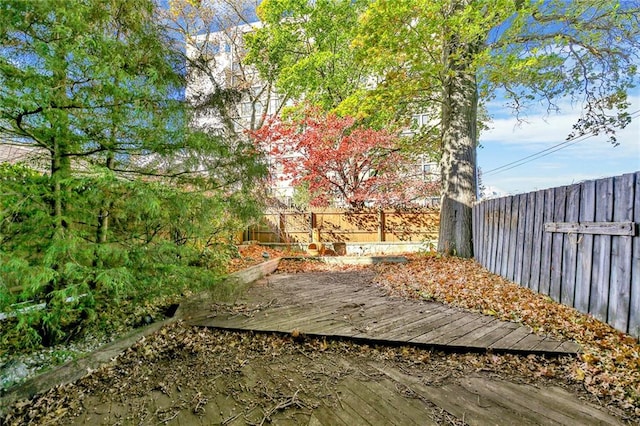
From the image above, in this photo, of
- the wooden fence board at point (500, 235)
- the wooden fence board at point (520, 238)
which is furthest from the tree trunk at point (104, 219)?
the wooden fence board at point (500, 235)

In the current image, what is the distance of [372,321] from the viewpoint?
3152 mm

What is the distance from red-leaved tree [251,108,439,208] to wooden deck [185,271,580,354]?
619 centimetres

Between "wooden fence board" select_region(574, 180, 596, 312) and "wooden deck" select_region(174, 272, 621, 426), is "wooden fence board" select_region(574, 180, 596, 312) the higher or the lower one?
the higher one

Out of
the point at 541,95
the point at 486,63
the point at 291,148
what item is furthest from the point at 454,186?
the point at 291,148

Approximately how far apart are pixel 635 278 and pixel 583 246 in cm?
71

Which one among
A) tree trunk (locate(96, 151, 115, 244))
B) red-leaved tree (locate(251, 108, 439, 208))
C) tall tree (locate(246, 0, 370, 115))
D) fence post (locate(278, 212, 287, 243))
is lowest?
fence post (locate(278, 212, 287, 243))

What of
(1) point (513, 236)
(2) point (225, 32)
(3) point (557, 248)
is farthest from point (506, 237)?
(2) point (225, 32)

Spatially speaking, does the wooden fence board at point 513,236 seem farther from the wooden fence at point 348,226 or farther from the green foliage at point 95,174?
the wooden fence at point 348,226

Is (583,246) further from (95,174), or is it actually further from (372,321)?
(95,174)

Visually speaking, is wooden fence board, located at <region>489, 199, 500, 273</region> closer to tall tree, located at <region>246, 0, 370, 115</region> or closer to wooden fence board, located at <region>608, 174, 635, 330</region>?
wooden fence board, located at <region>608, 174, 635, 330</region>

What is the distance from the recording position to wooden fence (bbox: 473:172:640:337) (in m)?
2.52

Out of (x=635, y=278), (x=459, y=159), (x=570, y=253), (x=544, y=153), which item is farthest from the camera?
(x=544, y=153)

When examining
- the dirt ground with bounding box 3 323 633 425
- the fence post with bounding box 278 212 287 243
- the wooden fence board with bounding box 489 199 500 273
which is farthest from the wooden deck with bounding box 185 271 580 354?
the fence post with bounding box 278 212 287 243

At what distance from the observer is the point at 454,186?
671cm
